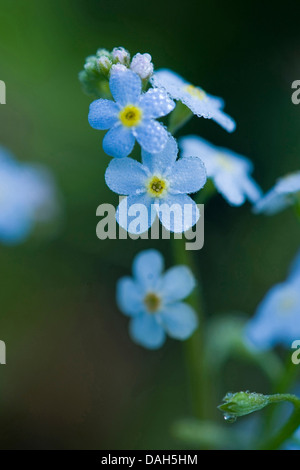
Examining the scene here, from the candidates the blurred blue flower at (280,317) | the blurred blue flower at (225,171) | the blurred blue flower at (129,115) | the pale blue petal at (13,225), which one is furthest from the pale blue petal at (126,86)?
the pale blue petal at (13,225)

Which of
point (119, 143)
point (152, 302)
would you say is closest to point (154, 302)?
point (152, 302)

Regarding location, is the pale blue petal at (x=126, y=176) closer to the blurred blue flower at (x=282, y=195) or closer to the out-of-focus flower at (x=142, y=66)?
the out-of-focus flower at (x=142, y=66)

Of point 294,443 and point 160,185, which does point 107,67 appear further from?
point 294,443

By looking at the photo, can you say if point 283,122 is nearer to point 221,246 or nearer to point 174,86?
point 221,246

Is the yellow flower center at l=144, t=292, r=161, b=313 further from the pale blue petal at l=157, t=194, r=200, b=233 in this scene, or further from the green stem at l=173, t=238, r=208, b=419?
the pale blue petal at l=157, t=194, r=200, b=233

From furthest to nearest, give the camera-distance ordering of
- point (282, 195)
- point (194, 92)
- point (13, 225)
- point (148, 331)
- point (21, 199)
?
1. point (21, 199)
2. point (13, 225)
3. point (148, 331)
4. point (282, 195)
5. point (194, 92)
